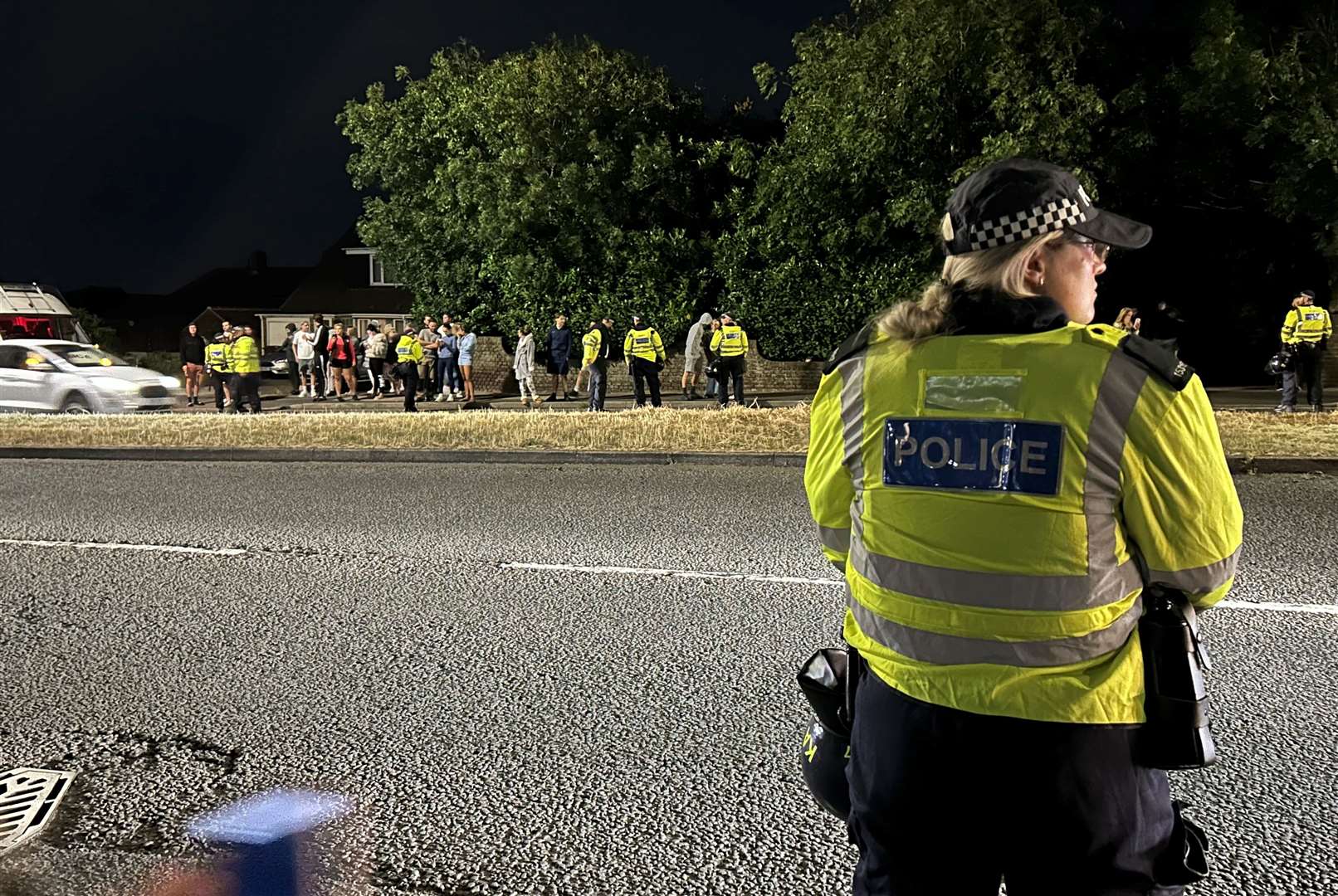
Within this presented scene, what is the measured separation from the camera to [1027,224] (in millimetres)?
1874

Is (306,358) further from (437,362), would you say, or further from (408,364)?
(408,364)

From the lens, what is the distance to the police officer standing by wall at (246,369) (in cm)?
2025

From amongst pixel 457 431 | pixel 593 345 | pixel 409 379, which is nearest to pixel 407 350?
pixel 409 379

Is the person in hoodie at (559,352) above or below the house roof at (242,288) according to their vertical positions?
below

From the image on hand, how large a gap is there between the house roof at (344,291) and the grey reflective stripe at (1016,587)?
47.6 m

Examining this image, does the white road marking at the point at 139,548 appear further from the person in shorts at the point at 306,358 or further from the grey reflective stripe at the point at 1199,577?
the person in shorts at the point at 306,358

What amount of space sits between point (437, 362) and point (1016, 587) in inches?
945

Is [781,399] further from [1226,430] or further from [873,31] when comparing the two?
[1226,430]

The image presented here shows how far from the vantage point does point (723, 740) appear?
3943mm

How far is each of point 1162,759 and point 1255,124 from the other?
77.9 feet

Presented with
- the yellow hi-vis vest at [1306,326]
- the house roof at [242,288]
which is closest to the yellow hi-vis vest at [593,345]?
the yellow hi-vis vest at [1306,326]

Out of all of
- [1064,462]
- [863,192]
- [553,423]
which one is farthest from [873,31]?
[1064,462]

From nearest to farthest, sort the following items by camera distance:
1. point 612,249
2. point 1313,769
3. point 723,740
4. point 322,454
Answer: point 1313,769
point 723,740
point 322,454
point 612,249

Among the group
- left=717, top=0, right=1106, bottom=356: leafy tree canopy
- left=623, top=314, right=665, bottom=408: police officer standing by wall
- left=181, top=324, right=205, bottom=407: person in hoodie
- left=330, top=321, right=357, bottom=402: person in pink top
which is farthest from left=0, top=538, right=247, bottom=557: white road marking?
left=330, top=321, right=357, bottom=402: person in pink top
